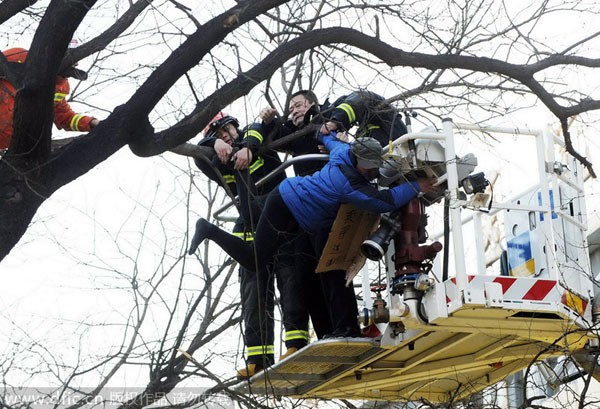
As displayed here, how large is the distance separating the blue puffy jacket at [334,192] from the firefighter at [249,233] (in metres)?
0.30

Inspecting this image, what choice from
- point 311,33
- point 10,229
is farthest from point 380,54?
point 10,229

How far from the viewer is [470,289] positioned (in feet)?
→ 20.1

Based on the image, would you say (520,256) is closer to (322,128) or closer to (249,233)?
(322,128)

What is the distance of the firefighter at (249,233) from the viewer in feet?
23.6

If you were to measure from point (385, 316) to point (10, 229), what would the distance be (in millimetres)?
2725

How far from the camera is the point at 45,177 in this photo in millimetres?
5492

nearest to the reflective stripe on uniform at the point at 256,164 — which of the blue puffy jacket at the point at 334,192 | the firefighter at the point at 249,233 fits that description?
the firefighter at the point at 249,233

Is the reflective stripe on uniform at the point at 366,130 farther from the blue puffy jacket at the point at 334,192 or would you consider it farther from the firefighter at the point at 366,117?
the blue puffy jacket at the point at 334,192

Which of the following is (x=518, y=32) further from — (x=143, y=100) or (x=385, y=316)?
(x=143, y=100)

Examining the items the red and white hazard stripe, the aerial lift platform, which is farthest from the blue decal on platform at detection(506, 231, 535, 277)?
the red and white hazard stripe

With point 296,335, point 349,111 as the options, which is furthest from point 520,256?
point 296,335

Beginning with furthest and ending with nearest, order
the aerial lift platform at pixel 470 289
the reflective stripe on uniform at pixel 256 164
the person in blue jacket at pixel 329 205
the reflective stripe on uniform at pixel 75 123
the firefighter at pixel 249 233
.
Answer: the reflective stripe on uniform at pixel 256 164 → the reflective stripe on uniform at pixel 75 123 → the firefighter at pixel 249 233 → the person in blue jacket at pixel 329 205 → the aerial lift platform at pixel 470 289

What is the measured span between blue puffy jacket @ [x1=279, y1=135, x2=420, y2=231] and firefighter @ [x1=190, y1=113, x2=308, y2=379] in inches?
12.0

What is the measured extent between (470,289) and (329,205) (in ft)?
4.21
